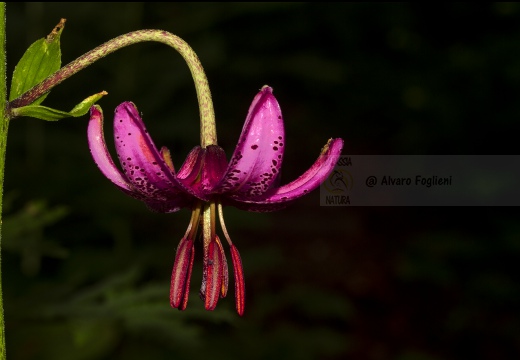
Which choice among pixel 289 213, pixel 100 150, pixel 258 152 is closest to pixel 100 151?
pixel 100 150

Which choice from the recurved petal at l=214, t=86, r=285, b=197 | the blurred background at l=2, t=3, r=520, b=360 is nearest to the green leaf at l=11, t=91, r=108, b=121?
the recurved petal at l=214, t=86, r=285, b=197

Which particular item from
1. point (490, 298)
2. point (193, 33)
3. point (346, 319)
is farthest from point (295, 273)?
point (193, 33)

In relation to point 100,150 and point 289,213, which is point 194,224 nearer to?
point 100,150

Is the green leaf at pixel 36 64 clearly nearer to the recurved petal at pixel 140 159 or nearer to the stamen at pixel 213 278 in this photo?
the recurved petal at pixel 140 159

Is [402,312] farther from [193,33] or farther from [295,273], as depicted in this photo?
[193,33]

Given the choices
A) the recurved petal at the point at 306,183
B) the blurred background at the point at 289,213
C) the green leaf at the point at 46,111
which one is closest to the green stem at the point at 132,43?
the green leaf at the point at 46,111
